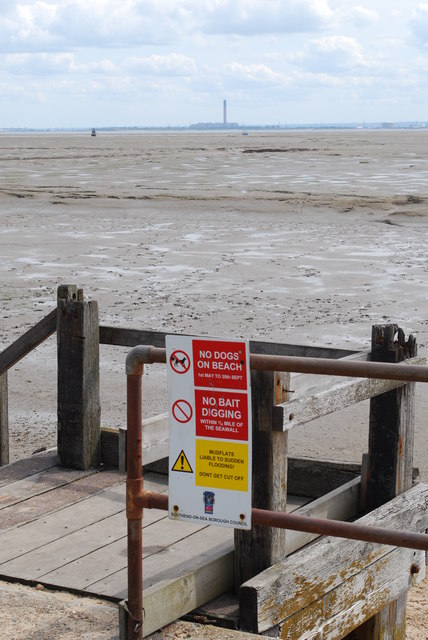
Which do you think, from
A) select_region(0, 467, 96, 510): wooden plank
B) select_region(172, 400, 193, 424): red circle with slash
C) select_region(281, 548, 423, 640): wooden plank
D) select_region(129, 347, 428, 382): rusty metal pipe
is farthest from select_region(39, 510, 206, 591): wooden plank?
select_region(129, 347, 428, 382): rusty metal pipe

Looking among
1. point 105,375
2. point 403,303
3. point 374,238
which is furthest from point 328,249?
point 105,375

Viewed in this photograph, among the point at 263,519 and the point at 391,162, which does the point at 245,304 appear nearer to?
the point at 263,519

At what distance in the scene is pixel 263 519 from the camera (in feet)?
11.0

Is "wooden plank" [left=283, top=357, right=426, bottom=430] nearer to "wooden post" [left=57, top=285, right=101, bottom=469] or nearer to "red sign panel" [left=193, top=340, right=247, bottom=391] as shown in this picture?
"red sign panel" [left=193, top=340, right=247, bottom=391]

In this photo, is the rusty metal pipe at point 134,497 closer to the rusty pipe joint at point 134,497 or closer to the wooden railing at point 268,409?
the rusty pipe joint at point 134,497

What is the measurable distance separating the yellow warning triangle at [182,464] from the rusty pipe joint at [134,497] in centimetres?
15

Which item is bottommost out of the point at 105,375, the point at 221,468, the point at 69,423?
the point at 105,375

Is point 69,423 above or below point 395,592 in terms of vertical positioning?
above

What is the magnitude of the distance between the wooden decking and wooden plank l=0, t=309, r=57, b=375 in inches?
24.5

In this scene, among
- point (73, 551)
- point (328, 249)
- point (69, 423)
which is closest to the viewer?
point (73, 551)

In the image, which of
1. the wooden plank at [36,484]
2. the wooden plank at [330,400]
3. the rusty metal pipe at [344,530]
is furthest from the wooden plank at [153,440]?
the rusty metal pipe at [344,530]

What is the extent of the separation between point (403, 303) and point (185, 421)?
34.1 feet

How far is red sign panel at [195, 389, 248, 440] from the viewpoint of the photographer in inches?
131

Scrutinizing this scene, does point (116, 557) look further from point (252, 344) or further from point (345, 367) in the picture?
point (345, 367)
